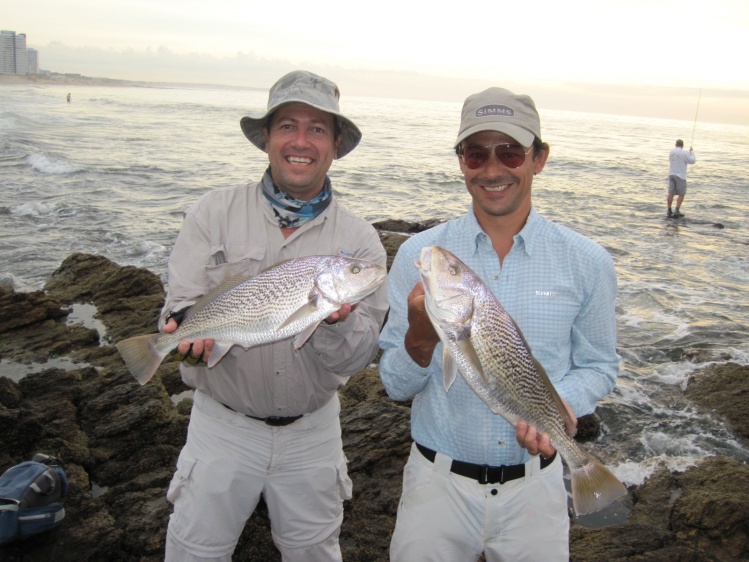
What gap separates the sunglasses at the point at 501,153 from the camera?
3400 millimetres

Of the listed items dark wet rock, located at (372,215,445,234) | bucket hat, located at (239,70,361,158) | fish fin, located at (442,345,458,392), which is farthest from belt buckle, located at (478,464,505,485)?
dark wet rock, located at (372,215,445,234)

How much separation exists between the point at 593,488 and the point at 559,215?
940 inches

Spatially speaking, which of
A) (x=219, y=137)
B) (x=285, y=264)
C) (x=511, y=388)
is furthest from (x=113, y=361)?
(x=219, y=137)

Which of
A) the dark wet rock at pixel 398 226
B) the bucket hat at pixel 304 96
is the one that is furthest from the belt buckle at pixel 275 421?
the dark wet rock at pixel 398 226

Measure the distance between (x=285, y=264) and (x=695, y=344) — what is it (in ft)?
34.6

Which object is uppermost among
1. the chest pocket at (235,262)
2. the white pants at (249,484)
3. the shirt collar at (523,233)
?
the shirt collar at (523,233)

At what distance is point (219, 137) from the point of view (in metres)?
47.1

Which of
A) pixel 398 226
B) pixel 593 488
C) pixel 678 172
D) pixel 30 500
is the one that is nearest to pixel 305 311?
pixel 593 488

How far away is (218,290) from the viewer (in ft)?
12.7

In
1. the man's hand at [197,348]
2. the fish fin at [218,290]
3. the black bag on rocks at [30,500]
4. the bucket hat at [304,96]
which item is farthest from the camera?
the black bag on rocks at [30,500]

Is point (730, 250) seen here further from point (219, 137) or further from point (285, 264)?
point (219, 137)

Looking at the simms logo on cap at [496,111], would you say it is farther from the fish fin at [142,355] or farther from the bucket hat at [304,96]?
the fish fin at [142,355]

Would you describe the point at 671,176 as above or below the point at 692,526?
above

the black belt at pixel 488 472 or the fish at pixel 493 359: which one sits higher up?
the fish at pixel 493 359
